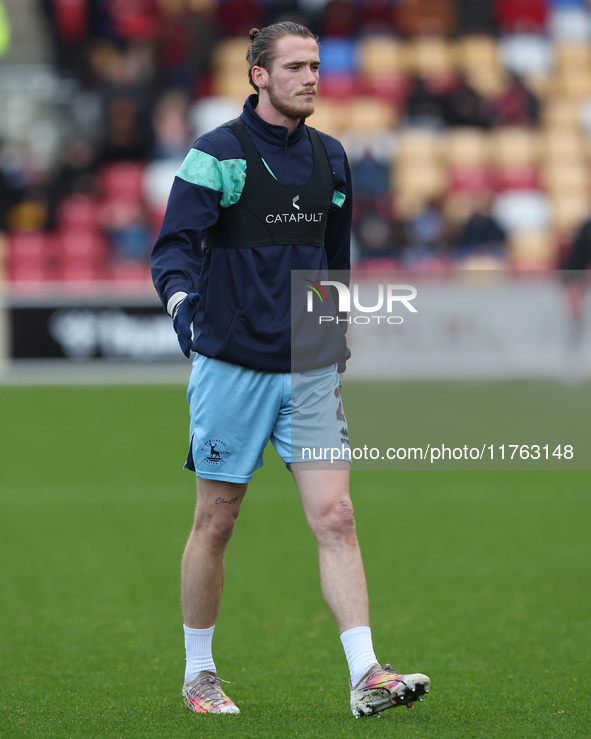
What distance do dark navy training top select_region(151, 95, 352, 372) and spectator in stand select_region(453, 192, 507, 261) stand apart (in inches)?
511

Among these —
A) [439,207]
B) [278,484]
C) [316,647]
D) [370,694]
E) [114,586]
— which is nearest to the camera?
[370,694]

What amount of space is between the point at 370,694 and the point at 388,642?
53.0 inches

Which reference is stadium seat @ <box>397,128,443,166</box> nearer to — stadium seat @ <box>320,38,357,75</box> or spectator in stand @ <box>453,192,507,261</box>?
stadium seat @ <box>320,38,357,75</box>

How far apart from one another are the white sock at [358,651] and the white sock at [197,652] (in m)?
0.57

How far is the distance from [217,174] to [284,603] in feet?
8.39

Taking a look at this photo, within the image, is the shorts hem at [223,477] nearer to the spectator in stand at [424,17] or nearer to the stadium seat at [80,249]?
the stadium seat at [80,249]

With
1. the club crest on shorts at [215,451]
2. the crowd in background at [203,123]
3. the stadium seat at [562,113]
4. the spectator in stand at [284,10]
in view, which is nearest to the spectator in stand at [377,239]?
the crowd in background at [203,123]

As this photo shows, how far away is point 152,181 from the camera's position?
60.1 ft

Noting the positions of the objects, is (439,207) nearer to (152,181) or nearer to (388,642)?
(152,181)

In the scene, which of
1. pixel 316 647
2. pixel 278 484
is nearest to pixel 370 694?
pixel 316 647

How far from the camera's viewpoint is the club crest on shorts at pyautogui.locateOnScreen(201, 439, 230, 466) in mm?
4137

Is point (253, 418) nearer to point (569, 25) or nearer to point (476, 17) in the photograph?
point (476, 17)

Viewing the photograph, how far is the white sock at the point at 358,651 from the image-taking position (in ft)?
12.8

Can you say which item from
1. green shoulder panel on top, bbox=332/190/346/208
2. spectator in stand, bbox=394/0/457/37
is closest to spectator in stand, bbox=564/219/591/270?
spectator in stand, bbox=394/0/457/37
